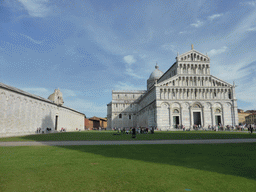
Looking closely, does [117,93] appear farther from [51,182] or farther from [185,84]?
[51,182]

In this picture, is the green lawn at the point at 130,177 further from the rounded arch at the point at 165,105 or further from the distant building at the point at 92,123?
the distant building at the point at 92,123

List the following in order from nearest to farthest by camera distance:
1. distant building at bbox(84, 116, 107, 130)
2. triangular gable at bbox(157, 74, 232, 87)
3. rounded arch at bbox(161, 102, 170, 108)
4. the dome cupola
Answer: rounded arch at bbox(161, 102, 170, 108)
triangular gable at bbox(157, 74, 232, 87)
the dome cupola
distant building at bbox(84, 116, 107, 130)

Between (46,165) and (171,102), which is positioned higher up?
(171,102)

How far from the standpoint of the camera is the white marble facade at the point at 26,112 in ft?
97.8

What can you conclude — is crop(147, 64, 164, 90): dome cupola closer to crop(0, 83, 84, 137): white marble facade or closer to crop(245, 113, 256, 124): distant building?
crop(0, 83, 84, 137): white marble facade

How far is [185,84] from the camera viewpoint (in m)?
53.2

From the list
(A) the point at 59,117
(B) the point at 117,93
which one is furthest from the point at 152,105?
(B) the point at 117,93

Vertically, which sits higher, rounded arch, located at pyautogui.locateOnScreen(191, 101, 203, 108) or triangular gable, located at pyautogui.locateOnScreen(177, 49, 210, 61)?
triangular gable, located at pyautogui.locateOnScreen(177, 49, 210, 61)

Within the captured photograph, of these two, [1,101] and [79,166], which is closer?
[79,166]

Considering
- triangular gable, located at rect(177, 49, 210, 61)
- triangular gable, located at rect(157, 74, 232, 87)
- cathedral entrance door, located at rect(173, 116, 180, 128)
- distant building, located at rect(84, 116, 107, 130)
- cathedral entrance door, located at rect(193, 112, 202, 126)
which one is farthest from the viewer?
distant building, located at rect(84, 116, 107, 130)

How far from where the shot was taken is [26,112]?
1435 inches

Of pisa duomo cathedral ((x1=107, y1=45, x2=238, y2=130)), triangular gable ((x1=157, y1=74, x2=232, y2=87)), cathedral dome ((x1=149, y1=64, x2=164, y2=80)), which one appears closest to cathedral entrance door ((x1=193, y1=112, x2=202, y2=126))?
pisa duomo cathedral ((x1=107, y1=45, x2=238, y2=130))

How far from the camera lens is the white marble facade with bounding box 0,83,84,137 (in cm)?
2980

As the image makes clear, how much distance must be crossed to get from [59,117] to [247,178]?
5587 centimetres
